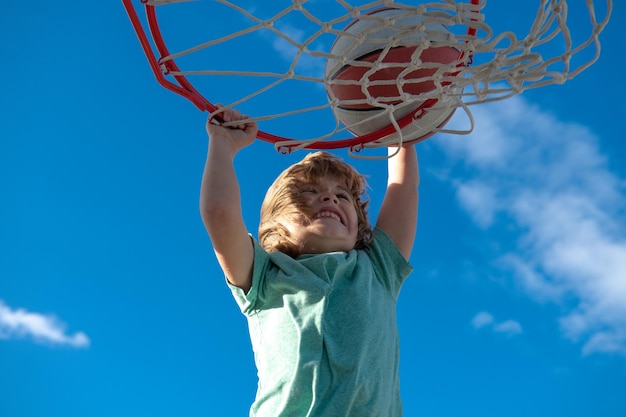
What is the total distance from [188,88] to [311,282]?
3.16ft

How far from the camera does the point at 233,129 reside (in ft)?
9.97

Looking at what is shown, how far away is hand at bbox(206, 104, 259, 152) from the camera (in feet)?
9.73

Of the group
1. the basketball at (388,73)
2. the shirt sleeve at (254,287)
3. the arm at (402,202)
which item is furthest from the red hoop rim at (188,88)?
the shirt sleeve at (254,287)

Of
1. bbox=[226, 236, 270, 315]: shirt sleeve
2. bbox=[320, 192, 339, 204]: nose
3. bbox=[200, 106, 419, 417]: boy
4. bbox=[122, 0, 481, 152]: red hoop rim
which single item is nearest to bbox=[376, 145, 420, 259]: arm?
bbox=[200, 106, 419, 417]: boy

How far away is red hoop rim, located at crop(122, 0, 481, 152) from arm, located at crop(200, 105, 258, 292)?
0.28m

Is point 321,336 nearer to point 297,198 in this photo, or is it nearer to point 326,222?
point 326,222

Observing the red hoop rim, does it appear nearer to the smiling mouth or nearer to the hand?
the hand

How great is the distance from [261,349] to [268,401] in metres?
0.22

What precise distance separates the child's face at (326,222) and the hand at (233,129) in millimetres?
334

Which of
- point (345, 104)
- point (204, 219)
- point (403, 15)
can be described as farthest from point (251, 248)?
point (403, 15)

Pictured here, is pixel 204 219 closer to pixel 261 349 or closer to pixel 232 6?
pixel 261 349

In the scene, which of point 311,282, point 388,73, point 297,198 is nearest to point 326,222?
point 297,198

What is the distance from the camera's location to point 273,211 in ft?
10.5

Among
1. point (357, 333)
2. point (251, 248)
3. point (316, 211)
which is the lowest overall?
point (357, 333)
